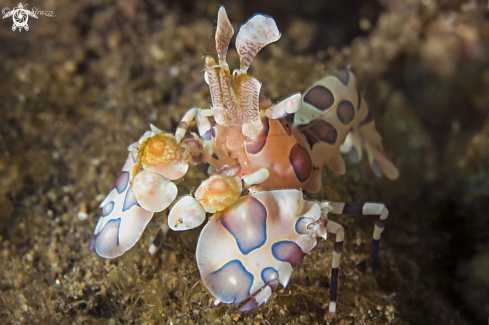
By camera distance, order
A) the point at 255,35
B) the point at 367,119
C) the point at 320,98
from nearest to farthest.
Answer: the point at 255,35
the point at 320,98
the point at 367,119


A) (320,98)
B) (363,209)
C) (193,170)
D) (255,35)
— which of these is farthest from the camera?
(193,170)

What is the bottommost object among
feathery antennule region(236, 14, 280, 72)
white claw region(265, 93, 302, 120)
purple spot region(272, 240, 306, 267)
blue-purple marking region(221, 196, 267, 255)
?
purple spot region(272, 240, 306, 267)

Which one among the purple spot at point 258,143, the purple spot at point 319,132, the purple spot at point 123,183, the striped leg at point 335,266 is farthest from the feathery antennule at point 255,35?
the striped leg at point 335,266

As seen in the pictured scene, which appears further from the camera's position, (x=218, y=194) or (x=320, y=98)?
(x=320, y=98)

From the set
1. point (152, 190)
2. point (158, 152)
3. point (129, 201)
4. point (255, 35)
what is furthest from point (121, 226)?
point (255, 35)

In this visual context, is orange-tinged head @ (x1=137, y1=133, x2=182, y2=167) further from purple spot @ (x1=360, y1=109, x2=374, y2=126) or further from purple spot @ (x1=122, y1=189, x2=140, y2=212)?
purple spot @ (x1=360, y1=109, x2=374, y2=126)

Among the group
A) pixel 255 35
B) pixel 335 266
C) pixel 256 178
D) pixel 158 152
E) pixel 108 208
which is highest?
pixel 255 35

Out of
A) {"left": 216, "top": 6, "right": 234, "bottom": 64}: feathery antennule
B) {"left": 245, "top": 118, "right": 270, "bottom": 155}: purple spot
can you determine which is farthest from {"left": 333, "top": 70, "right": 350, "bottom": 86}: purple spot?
{"left": 216, "top": 6, "right": 234, "bottom": 64}: feathery antennule

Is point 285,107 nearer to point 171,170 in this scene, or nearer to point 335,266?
point 171,170
